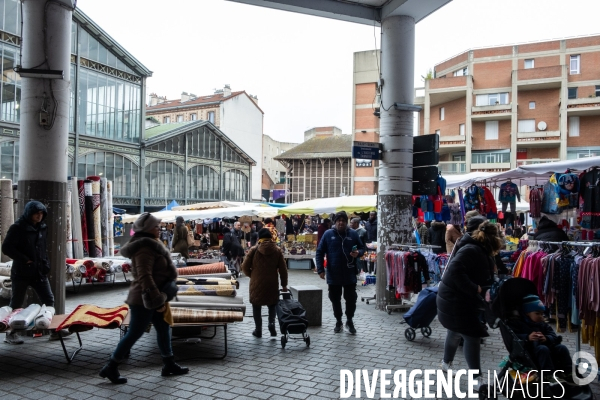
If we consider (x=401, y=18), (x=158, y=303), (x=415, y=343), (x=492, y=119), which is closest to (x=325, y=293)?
(x=415, y=343)

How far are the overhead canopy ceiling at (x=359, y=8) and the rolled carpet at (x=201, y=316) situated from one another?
18.2 feet

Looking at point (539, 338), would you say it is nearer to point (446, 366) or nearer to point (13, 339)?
point (446, 366)

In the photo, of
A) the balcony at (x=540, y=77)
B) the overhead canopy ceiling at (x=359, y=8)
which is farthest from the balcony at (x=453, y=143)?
the overhead canopy ceiling at (x=359, y=8)

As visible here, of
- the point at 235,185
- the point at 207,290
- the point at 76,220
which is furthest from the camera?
the point at 235,185

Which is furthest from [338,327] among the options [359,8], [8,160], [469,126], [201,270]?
[469,126]

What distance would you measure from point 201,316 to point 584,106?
121 feet

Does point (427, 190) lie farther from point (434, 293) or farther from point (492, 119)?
point (492, 119)

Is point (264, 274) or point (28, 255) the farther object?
point (264, 274)

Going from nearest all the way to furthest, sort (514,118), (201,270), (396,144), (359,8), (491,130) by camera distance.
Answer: (396,144), (201,270), (359,8), (514,118), (491,130)

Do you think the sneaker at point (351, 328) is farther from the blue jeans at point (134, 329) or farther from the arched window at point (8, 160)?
the arched window at point (8, 160)

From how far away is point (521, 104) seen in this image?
3688 centimetres

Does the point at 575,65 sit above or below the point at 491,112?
above

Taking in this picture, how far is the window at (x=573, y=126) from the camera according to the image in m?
35.8

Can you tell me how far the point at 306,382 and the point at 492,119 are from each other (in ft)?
120
